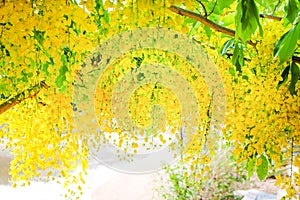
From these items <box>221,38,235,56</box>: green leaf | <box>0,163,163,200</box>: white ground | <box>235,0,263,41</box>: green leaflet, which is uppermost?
<box>0,163,163,200</box>: white ground

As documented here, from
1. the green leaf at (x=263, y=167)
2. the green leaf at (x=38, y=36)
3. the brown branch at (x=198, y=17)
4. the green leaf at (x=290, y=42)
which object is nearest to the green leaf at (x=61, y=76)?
the green leaf at (x=38, y=36)

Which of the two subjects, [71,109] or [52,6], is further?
[71,109]

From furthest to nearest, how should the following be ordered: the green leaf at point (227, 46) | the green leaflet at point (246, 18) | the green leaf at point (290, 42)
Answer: the green leaf at point (227, 46), the green leaf at point (290, 42), the green leaflet at point (246, 18)

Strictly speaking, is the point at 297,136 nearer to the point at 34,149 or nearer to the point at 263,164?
the point at 263,164

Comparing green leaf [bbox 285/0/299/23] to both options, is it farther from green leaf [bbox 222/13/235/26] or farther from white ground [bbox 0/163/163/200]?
white ground [bbox 0/163/163/200]

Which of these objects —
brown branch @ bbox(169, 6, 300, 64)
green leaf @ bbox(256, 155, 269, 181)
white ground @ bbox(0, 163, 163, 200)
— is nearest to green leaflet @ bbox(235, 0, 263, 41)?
brown branch @ bbox(169, 6, 300, 64)

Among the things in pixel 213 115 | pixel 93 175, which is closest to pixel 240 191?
pixel 93 175

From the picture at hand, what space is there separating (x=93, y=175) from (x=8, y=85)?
2.26 meters

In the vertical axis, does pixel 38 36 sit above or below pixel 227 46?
below

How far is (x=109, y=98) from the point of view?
35.5 inches

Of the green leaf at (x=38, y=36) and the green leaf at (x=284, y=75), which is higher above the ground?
the green leaf at (x=284, y=75)

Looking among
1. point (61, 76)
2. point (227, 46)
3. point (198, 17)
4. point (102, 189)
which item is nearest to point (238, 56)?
point (227, 46)

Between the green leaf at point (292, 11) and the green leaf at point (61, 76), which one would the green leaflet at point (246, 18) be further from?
the green leaf at point (61, 76)

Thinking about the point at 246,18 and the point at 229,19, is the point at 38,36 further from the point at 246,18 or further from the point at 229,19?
the point at 229,19
